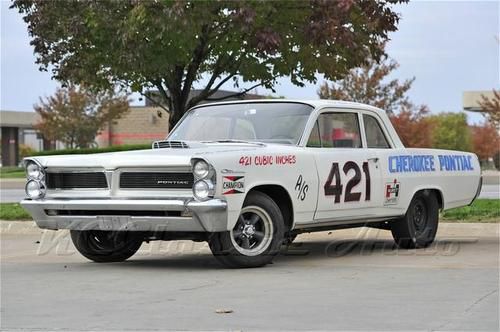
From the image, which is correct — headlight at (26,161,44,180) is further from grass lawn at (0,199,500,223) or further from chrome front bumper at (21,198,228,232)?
grass lawn at (0,199,500,223)

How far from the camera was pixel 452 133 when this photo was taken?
216 ft

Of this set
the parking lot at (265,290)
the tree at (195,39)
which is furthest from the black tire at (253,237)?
the tree at (195,39)

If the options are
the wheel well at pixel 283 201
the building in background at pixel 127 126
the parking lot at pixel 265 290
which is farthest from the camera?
the building in background at pixel 127 126

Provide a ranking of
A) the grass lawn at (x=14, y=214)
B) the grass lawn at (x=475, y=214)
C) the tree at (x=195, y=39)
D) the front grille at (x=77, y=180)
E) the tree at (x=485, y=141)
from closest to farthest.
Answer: the front grille at (x=77, y=180) < the tree at (x=195, y=39) < the grass lawn at (x=475, y=214) < the grass lawn at (x=14, y=214) < the tree at (x=485, y=141)

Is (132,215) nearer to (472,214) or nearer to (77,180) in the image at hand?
(77,180)

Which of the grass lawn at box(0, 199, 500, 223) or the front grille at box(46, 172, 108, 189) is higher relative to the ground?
the front grille at box(46, 172, 108, 189)

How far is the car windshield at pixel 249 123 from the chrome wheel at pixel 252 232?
102 cm

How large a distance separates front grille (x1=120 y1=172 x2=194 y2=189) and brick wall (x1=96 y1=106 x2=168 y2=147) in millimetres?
46925

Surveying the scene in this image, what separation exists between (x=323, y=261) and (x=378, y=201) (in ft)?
3.24

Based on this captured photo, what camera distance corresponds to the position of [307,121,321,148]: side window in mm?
9750

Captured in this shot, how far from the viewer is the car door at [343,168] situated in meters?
9.64

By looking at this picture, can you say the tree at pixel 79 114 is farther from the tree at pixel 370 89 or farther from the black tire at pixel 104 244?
the black tire at pixel 104 244

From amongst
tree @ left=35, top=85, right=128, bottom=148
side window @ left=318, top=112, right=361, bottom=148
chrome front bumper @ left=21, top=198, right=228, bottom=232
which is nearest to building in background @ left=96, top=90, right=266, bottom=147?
tree @ left=35, top=85, right=128, bottom=148

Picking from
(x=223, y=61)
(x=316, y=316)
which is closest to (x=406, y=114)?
(x=223, y=61)
